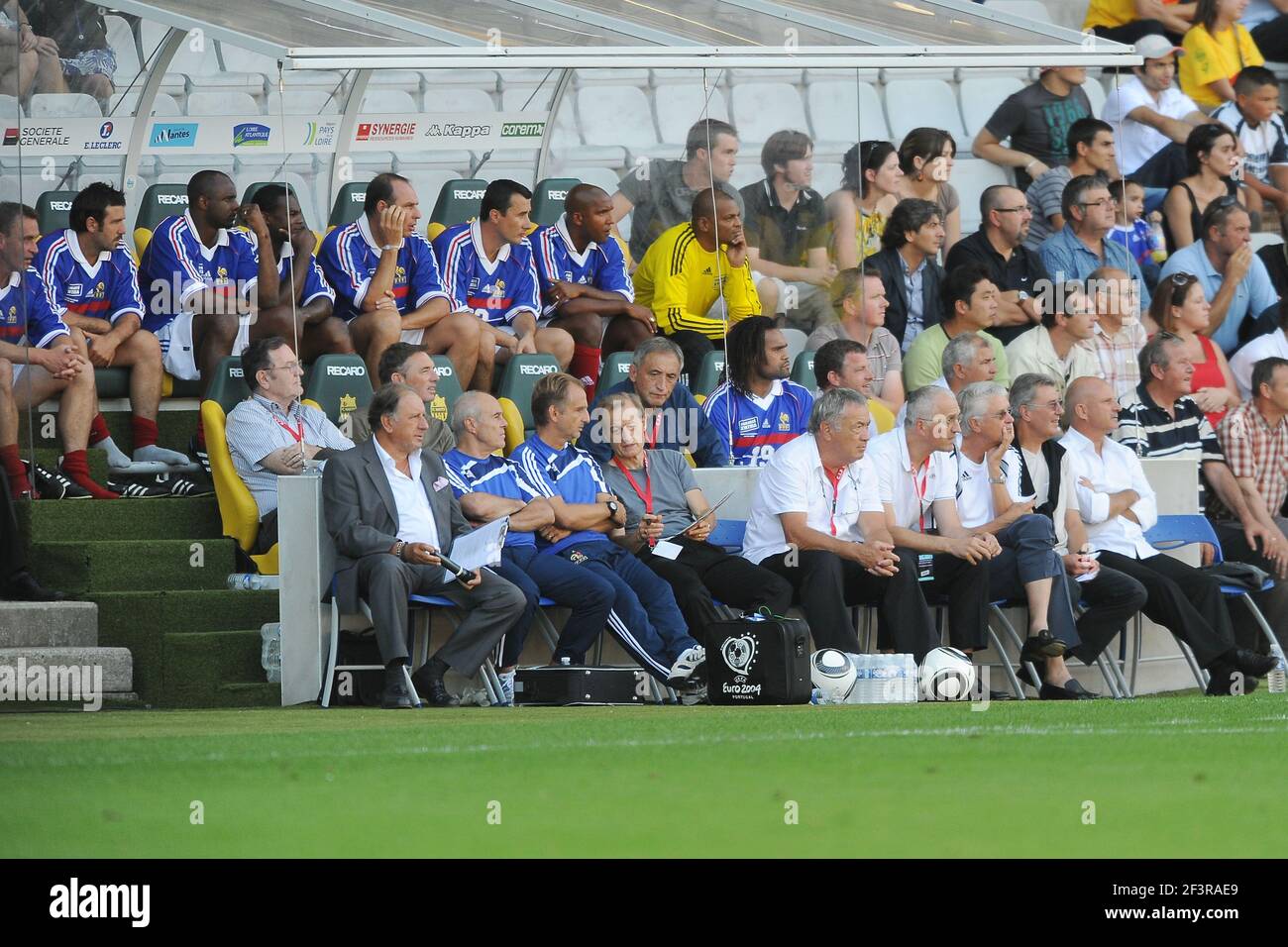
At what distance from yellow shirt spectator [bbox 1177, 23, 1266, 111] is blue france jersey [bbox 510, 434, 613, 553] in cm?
867

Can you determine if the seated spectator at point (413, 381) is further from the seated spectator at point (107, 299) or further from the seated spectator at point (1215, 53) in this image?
the seated spectator at point (1215, 53)

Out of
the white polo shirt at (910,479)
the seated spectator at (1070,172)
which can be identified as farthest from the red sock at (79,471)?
the seated spectator at (1070,172)

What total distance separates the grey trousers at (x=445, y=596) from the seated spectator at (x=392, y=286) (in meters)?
2.18

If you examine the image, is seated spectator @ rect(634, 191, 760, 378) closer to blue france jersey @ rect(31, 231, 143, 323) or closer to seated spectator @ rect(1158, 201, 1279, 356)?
blue france jersey @ rect(31, 231, 143, 323)

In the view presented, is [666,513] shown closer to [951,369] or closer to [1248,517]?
[951,369]

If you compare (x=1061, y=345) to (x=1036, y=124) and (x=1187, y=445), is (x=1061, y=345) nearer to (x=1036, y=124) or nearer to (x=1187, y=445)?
(x=1187, y=445)

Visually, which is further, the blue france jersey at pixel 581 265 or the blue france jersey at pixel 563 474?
the blue france jersey at pixel 581 265

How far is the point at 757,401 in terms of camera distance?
11945mm

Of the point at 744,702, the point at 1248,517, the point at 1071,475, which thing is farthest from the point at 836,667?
the point at 1248,517

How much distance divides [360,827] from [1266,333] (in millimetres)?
10839

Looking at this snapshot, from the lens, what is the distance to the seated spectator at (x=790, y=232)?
1262 centimetres

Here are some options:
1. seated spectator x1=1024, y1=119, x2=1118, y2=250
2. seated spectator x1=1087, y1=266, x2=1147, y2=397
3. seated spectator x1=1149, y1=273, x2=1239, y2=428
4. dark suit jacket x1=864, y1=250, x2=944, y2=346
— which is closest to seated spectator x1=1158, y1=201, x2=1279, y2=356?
seated spectator x1=1149, y1=273, x2=1239, y2=428

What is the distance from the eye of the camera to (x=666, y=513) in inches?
427
